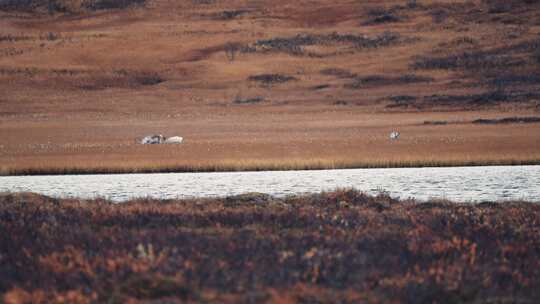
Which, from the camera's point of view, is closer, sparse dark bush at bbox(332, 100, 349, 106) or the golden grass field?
the golden grass field

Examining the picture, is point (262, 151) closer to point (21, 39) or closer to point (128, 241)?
point (128, 241)

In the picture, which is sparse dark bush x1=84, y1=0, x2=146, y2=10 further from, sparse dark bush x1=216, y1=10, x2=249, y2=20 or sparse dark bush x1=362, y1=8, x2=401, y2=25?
sparse dark bush x1=362, y1=8, x2=401, y2=25

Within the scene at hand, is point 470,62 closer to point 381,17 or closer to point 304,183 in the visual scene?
point 381,17

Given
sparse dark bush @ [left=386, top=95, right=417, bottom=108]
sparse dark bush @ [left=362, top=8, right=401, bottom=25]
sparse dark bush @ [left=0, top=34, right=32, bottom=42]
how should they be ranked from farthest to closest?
sparse dark bush @ [left=362, top=8, right=401, bottom=25], sparse dark bush @ [left=0, top=34, right=32, bottom=42], sparse dark bush @ [left=386, top=95, right=417, bottom=108]

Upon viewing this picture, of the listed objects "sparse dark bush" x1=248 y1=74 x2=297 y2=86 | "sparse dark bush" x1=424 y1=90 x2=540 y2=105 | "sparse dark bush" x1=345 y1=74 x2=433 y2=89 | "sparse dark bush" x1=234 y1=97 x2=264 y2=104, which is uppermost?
"sparse dark bush" x1=248 y1=74 x2=297 y2=86

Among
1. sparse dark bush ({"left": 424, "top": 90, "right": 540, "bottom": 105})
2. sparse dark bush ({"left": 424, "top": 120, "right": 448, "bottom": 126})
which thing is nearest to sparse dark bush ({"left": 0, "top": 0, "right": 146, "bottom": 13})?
sparse dark bush ({"left": 424, "top": 90, "right": 540, "bottom": 105})

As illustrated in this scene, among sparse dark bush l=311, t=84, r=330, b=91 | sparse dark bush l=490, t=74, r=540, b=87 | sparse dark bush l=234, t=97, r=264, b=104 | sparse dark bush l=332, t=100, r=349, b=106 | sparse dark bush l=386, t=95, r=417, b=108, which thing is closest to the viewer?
sparse dark bush l=386, t=95, r=417, b=108

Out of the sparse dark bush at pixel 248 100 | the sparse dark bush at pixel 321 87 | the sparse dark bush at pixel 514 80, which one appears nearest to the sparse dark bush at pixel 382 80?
the sparse dark bush at pixel 321 87
